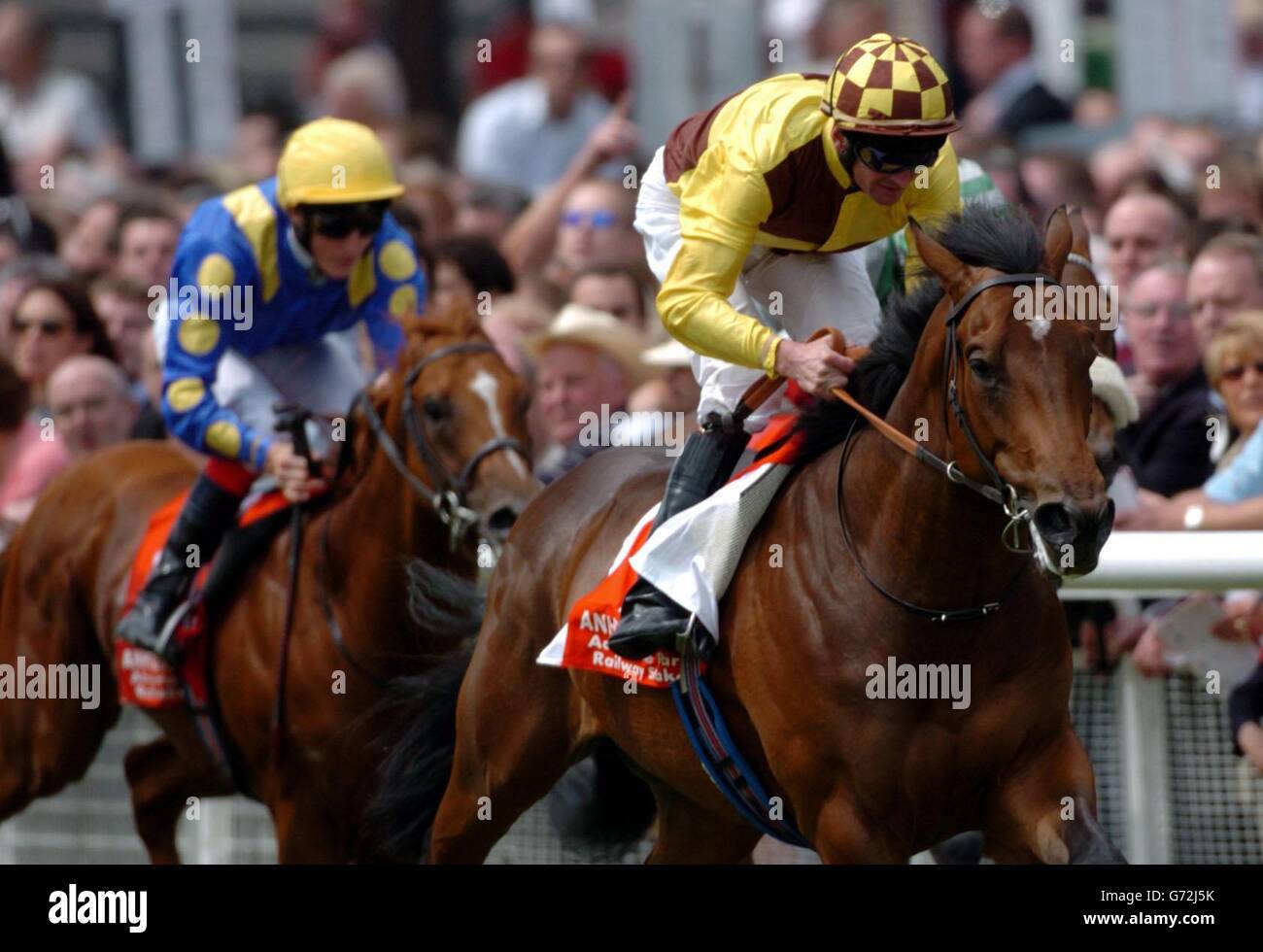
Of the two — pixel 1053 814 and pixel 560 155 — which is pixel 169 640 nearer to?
pixel 1053 814

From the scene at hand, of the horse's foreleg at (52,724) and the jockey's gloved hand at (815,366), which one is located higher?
the jockey's gloved hand at (815,366)

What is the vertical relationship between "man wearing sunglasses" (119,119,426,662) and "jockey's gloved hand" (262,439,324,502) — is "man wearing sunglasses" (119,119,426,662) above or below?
above

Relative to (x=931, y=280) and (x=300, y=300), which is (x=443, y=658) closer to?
(x=300, y=300)

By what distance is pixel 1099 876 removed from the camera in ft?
15.0

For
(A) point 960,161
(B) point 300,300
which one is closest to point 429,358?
(B) point 300,300

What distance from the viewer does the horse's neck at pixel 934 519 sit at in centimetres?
474

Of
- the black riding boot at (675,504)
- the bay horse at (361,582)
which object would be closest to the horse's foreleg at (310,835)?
the bay horse at (361,582)

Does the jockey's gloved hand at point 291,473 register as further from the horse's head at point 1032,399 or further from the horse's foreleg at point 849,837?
the horse's head at point 1032,399

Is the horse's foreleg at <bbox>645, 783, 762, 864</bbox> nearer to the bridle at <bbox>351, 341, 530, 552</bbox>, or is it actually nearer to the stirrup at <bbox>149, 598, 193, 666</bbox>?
the bridle at <bbox>351, 341, 530, 552</bbox>

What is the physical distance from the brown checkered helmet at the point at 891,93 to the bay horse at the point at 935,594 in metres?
0.28

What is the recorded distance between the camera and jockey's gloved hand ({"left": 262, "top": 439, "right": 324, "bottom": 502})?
6.70 meters

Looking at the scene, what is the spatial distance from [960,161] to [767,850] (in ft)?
6.78

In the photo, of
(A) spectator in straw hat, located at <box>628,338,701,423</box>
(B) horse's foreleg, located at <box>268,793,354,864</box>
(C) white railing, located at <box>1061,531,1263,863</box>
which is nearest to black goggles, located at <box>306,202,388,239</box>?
(A) spectator in straw hat, located at <box>628,338,701,423</box>

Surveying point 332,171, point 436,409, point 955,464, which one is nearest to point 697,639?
point 955,464
